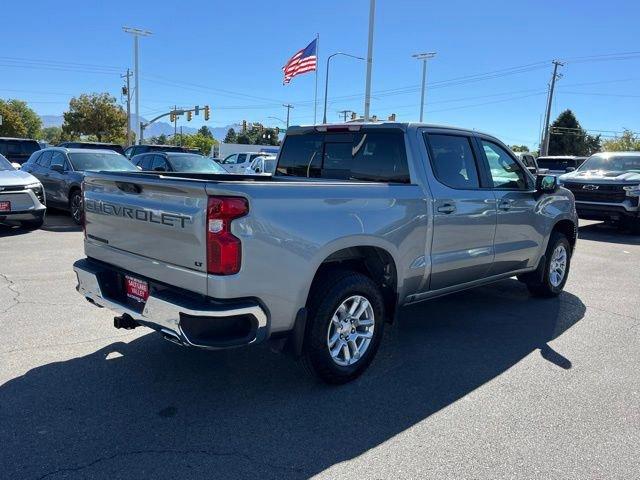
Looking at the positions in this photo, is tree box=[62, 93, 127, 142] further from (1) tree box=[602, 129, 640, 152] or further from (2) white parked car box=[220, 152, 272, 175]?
(1) tree box=[602, 129, 640, 152]

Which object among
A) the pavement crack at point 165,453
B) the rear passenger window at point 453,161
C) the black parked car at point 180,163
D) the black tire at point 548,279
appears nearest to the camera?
the pavement crack at point 165,453

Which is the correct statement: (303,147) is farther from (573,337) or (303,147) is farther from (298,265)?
(573,337)

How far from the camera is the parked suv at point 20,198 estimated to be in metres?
9.18

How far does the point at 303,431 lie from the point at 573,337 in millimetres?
3115

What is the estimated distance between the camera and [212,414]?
3381 millimetres

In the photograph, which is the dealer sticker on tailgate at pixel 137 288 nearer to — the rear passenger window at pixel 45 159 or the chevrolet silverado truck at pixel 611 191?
the rear passenger window at pixel 45 159

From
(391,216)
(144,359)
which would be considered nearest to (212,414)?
(144,359)

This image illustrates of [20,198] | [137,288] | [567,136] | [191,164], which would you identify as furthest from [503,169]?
[567,136]

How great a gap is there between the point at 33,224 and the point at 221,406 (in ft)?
27.3

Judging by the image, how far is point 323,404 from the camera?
3.56 meters

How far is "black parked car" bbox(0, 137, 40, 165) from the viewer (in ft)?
62.3

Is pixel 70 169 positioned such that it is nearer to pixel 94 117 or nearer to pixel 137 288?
pixel 137 288

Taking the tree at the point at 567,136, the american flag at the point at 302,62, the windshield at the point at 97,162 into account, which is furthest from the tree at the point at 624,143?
the windshield at the point at 97,162

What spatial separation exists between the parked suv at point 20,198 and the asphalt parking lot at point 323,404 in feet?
14.5
